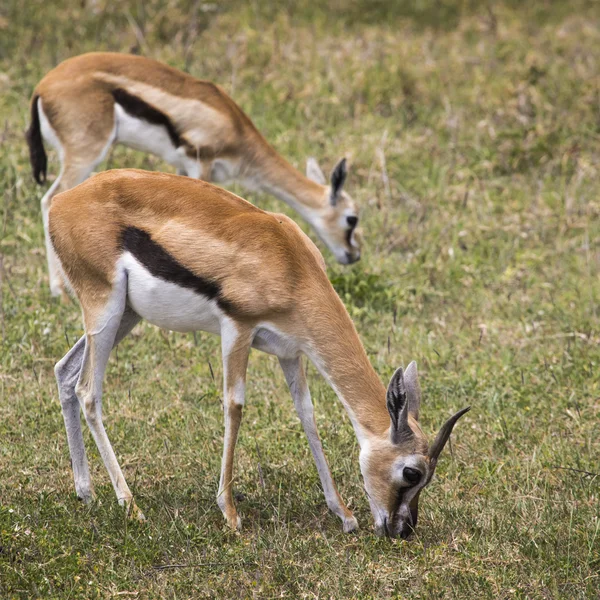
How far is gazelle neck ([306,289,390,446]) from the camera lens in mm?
4840

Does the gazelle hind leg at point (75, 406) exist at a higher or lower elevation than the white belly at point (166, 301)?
lower

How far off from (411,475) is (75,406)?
1701 millimetres

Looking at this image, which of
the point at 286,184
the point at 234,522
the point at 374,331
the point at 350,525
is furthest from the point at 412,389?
the point at 286,184

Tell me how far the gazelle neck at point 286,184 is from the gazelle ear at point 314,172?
0.10m

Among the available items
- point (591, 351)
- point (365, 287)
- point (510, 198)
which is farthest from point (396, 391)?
point (510, 198)

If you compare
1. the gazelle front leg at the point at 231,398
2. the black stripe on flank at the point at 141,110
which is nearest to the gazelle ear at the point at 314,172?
the black stripe on flank at the point at 141,110

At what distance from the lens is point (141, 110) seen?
7.83 meters

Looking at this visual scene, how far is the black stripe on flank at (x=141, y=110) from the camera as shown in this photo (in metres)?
7.74

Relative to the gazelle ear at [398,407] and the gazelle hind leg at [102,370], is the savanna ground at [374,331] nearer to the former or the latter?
the gazelle hind leg at [102,370]

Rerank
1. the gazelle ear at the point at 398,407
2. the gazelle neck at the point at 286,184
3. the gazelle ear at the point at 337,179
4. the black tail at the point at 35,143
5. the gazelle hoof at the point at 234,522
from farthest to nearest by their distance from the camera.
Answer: the gazelle neck at the point at 286,184, the gazelle ear at the point at 337,179, the black tail at the point at 35,143, the gazelle hoof at the point at 234,522, the gazelle ear at the point at 398,407

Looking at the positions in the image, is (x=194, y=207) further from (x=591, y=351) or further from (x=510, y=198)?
(x=510, y=198)

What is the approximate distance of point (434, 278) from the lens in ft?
26.0

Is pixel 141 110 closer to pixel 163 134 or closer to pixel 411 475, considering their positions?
pixel 163 134

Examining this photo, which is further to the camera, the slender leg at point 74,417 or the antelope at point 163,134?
the antelope at point 163,134
